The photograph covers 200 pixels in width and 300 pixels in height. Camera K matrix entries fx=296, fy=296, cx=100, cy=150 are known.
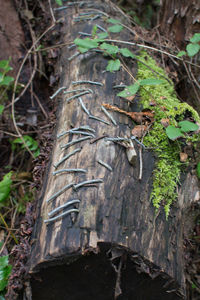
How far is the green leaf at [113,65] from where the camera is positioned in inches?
89.8

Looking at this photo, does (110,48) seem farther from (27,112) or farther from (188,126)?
(27,112)

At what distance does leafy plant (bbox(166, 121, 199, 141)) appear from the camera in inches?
73.2

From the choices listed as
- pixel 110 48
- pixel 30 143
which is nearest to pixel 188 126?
pixel 110 48

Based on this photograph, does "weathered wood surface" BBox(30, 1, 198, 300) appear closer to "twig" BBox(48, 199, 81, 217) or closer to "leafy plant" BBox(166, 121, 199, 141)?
"twig" BBox(48, 199, 81, 217)

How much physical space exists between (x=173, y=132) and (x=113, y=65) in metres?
0.78

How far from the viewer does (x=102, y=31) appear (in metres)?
2.82

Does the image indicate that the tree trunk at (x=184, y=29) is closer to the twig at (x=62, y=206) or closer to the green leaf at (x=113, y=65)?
the green leaf at (x=113, y=65)

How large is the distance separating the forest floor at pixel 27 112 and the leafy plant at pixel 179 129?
0.65m

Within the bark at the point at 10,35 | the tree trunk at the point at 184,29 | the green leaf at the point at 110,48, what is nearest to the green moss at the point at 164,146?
the green leaf at the point at 110,48

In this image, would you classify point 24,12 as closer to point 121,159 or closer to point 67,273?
point 121,159

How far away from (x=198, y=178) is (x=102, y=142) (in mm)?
764

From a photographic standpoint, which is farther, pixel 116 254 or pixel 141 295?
pixel 141 295

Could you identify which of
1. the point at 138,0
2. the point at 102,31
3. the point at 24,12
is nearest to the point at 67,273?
→ the point at 102,31

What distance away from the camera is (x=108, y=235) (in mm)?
1515
